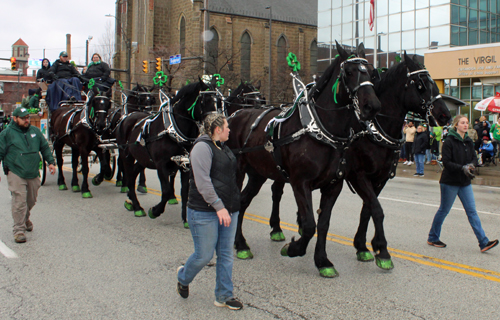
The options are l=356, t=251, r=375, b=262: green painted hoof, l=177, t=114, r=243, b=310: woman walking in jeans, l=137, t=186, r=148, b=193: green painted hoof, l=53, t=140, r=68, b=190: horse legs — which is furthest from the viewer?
l=53, t=140, r=68, b=190: horse legs

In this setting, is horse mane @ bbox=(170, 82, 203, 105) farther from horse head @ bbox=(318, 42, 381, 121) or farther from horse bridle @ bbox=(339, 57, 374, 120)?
horse bridle @ bbox=(339, 57, 374, 120)

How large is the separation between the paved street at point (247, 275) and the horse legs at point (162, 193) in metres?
0.29

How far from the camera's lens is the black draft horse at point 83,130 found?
11000 mm

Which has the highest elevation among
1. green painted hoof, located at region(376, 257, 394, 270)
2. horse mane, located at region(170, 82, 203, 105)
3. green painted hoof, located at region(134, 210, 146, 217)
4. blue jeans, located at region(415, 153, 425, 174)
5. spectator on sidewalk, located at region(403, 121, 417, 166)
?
horse mane, located at region(170, 82, 203, 105)

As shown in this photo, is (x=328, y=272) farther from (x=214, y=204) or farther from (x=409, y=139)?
(x=409, y=139)

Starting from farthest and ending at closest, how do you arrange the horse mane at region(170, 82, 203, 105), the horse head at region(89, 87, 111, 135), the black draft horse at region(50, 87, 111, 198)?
the black draft horse at region(50, 87, 111, 198), the horse head at region(89, 87, 111, 135), the horse mane at region(170, 82, 203, 105)

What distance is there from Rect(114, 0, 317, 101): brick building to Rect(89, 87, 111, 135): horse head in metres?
35.8

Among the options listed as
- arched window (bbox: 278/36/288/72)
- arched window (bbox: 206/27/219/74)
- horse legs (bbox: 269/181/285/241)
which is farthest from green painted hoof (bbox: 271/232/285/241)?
arched window (bbox: 278/36/288/72)

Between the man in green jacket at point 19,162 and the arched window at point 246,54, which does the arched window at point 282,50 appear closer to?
the arched window at point 246,54

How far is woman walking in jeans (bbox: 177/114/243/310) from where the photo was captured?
13.7 ft

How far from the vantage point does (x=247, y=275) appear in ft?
18.0

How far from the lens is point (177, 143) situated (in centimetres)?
808

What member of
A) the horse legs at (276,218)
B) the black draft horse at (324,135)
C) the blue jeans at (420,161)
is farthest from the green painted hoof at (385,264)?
the blue jeans at (420,161)

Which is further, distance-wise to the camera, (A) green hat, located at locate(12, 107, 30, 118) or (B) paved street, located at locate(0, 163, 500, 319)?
(A) green hat, located at locate(12, 107, 30, 118)
